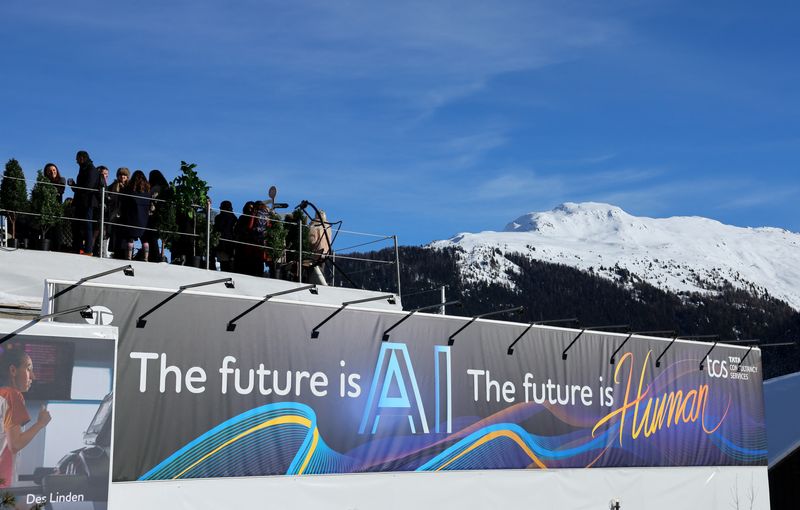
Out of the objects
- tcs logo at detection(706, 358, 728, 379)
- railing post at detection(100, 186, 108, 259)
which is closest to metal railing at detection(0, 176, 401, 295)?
railing post at detection(100, 186, 108, 259)

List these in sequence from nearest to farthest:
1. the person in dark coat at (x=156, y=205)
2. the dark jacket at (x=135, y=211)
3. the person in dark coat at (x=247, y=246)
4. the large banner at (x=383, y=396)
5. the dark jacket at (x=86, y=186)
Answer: the large banner at (x=383, y=396)
the dark jacket at (x=86, y=186)
the dark jacket at (x=135, y=211)
the person in dark coat at (x=156, y=205)
the person in dark coat at (x=247, y=246)

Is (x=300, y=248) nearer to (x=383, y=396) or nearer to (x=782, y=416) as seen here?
(x=383, y=396)

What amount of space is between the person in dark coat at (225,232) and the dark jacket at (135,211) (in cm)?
162

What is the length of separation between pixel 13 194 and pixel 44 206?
0.46 meters

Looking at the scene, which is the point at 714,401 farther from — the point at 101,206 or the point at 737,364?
the point at 101,206

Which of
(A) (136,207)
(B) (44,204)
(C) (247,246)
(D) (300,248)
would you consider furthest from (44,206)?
(D) (300,248)

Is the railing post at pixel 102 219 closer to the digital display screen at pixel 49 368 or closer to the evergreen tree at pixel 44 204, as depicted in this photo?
the evergreen tree at pixel 44 204

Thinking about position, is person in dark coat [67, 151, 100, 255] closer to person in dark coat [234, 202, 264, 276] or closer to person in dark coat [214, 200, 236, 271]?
person in dark coat [214, 200, 236, 271]

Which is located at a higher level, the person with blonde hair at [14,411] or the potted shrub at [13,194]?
the potted shrub at [13,194]

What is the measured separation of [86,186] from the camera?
48.9 ft

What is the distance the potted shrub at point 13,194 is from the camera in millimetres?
14398

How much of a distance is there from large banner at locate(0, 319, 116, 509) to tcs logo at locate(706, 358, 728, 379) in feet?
46.5

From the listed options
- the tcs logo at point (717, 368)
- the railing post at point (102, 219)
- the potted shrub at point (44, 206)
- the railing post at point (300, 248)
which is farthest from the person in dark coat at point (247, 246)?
the tcs logo at point (717, 368)

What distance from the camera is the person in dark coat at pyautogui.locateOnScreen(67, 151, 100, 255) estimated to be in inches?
588
